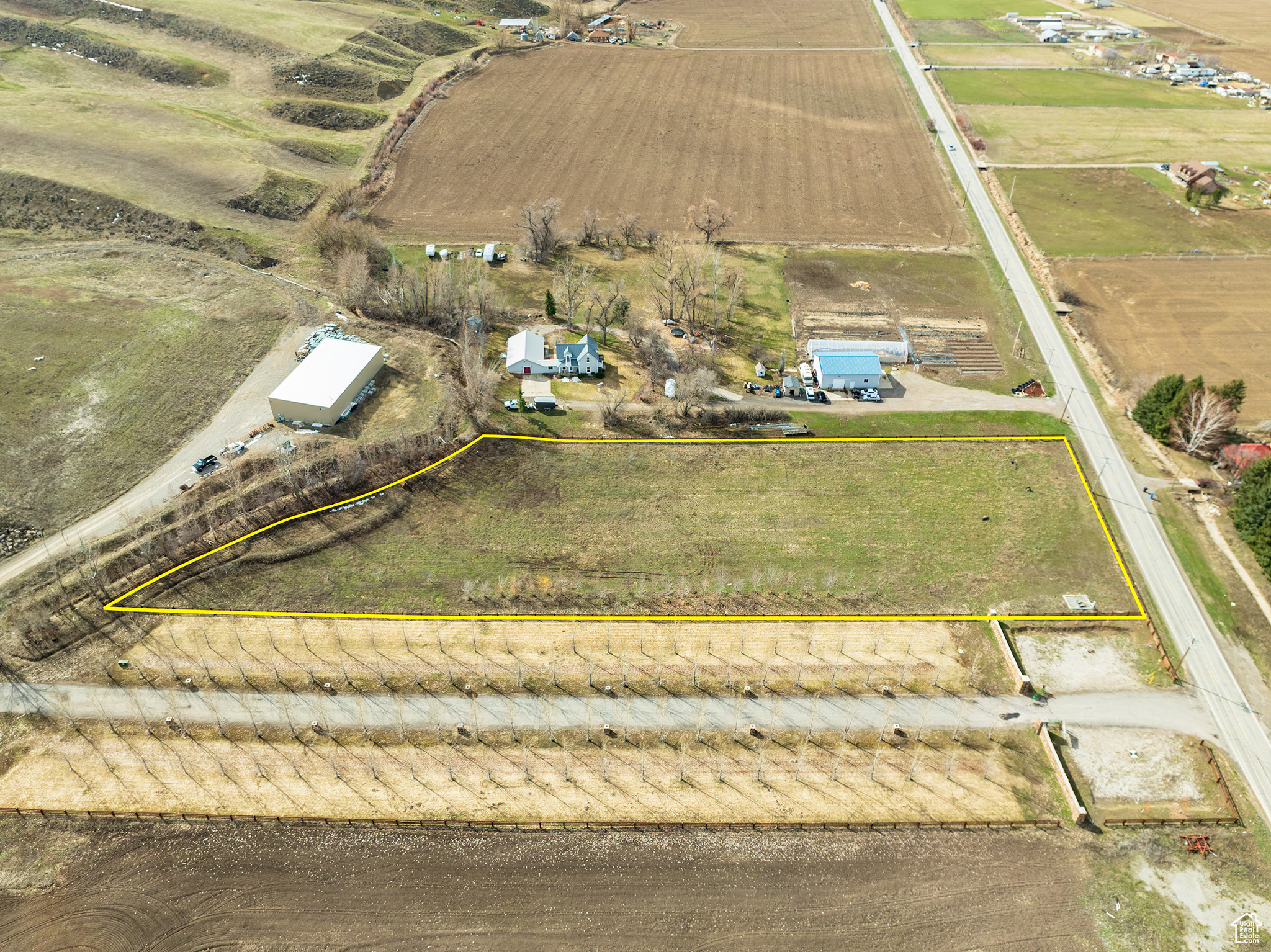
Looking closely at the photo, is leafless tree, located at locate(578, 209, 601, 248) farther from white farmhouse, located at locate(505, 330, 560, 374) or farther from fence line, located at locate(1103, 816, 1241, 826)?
fence line, located at locate(1103, 816, 1241, 826)

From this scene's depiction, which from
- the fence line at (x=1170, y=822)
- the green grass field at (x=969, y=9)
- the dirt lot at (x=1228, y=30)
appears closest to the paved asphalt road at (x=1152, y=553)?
the fence line at (x=1170, y=822)

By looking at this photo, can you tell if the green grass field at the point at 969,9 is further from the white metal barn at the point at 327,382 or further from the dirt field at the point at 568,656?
the dirt field at the point at 568,656

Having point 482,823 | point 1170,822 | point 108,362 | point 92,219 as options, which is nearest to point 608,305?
point 108,362

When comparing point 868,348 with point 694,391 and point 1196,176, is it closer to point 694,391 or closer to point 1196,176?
point 694,391

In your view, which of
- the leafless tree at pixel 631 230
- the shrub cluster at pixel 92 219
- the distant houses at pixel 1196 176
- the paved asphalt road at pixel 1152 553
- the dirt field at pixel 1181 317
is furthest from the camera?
the distant houses at pixel 1196 176

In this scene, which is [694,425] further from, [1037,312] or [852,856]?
[1037,312]

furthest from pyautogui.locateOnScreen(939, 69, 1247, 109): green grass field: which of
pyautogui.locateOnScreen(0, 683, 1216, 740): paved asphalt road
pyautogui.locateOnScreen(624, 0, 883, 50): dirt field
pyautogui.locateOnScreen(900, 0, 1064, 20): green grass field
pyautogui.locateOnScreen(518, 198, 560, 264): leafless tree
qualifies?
pyautogui.locateOnScreen(0, 683, 1216, 740): paved asphalt road
